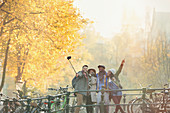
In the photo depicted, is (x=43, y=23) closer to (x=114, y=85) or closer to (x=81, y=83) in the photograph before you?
(x=81, y=83)

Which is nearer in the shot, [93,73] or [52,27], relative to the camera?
[93,73]

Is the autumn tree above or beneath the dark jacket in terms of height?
above

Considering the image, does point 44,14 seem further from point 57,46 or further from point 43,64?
point 43,64

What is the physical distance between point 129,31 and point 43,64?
53.1m

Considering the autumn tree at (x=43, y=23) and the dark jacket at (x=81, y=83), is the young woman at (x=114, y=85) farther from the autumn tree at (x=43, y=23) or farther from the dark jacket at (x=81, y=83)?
the autumn tree at (x=43, y=23)

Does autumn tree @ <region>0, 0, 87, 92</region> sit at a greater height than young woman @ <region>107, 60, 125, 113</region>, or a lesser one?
greater

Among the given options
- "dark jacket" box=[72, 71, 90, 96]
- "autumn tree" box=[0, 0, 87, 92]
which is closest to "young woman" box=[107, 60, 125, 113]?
"dark jacket" box=[72, 71, 90, 96]

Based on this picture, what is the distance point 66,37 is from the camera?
1388 cm

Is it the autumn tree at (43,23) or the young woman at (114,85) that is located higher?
the autumn tree at (43,23)

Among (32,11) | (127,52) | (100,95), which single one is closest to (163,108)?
(100,95)

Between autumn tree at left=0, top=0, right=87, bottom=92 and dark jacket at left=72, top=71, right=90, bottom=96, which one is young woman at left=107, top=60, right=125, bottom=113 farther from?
autumn tree at left=0, top=0, right=87, bottom=92

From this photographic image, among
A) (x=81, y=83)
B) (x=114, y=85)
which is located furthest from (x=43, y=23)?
(x=114, y=85)

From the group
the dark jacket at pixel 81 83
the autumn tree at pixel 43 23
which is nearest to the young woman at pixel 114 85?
the dark jacket at pixel 81 83

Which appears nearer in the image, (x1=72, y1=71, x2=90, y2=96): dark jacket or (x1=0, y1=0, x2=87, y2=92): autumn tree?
(x1=72, y1=71, x2=90, y2=96): dark jacket
